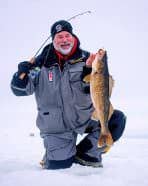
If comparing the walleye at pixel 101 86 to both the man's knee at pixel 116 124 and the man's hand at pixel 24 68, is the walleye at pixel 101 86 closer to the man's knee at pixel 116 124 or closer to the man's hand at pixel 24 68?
the man's knee at pixel 116 124

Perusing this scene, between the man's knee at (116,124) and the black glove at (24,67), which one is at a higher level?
the black glove at (24,67)

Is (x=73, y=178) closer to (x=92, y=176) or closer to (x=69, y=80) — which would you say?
(x=92, y=176)

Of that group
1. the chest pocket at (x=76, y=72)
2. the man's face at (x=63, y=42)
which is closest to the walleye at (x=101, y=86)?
the chest pocket at (x=76, y=72)

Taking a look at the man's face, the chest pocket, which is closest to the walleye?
the chest pocket

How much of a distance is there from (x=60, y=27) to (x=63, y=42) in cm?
35

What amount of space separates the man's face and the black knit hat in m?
Answer: 0.09

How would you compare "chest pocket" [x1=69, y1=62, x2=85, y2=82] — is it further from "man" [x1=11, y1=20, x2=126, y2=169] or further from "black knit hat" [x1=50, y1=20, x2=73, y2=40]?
"black knit hat" [x1=50, y1=20, x2=73, y2=40]

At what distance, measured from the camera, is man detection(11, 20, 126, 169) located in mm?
6324

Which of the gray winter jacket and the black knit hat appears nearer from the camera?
the gray winter jacket

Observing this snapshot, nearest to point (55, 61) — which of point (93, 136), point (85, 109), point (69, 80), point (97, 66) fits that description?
point (69, 80)

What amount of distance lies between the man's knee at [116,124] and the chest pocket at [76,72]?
2.51 feet

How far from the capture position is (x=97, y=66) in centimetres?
491

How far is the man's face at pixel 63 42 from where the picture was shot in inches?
255

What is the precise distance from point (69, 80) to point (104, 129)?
4.21ft
